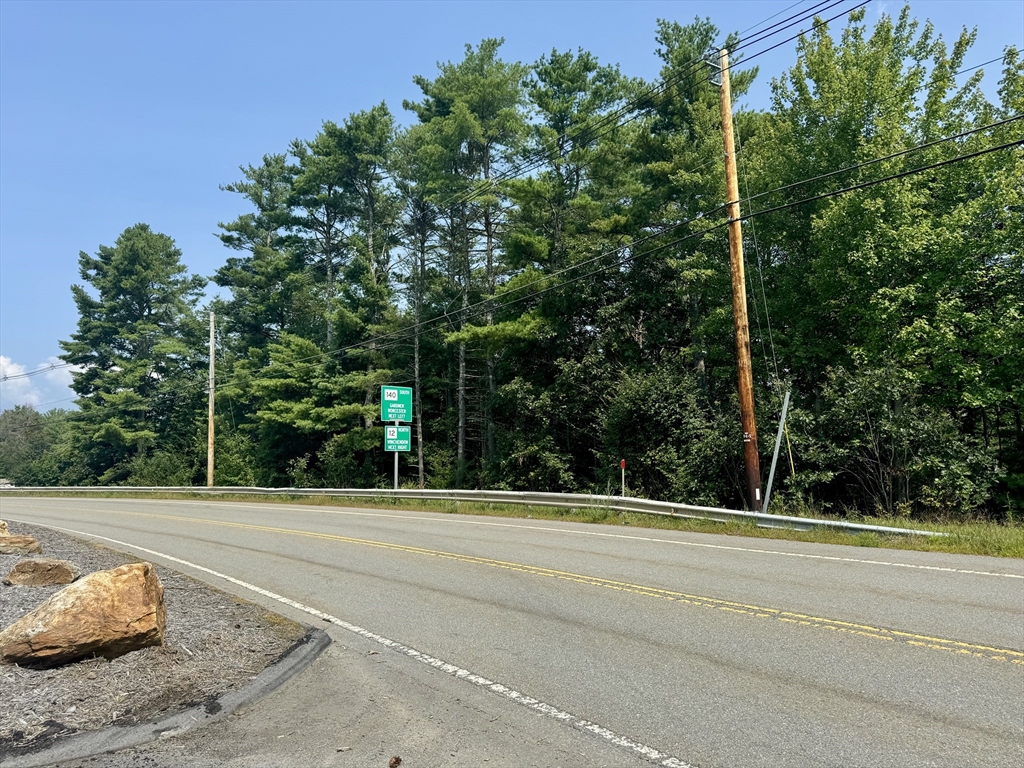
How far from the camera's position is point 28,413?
12925cm

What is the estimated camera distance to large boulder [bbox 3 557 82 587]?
8.03 m

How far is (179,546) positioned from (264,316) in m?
37.4

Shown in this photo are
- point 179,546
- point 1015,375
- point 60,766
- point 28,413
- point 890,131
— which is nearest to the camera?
point 60,766

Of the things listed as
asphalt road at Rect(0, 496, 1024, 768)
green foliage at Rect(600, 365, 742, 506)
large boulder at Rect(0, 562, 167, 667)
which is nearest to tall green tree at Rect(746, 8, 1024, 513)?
green foliage at Rect(600, 365, 742, 506)

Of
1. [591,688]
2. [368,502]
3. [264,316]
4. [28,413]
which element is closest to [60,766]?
[591,688]

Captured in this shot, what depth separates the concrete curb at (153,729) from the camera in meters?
3.74

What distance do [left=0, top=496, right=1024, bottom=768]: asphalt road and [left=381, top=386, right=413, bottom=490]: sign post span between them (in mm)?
14163

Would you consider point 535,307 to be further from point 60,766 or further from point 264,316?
point 264,316

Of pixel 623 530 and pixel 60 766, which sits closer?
pixel 60 766

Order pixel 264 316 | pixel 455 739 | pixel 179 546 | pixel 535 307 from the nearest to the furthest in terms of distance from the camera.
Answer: pixel 455 739
pixel 179 546
pixel 535 307
pixel 264 316

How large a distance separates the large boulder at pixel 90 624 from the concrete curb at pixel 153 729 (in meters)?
1.17

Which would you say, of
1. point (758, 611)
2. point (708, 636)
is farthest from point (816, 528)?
point (708, 636)

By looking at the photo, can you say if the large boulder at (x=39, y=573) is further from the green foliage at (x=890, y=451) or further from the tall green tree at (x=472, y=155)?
the tall green tree at (x=472, y=155)

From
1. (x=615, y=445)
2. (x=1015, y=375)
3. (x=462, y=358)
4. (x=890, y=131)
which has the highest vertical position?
(x=890, y=131)
